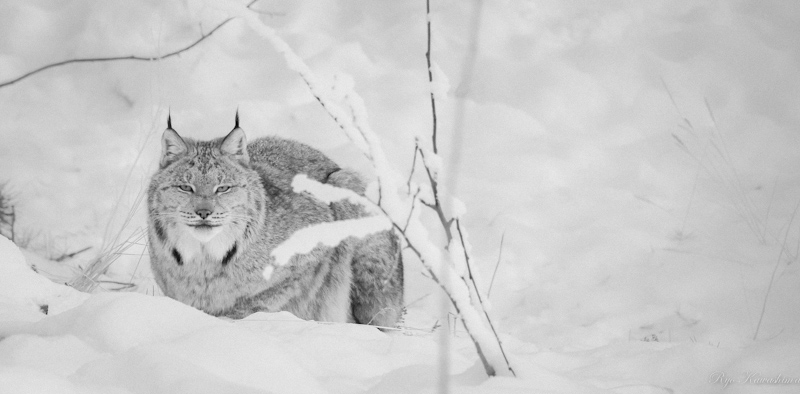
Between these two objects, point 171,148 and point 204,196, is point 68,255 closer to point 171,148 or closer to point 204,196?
point 171,148

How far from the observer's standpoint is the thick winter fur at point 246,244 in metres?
3.62

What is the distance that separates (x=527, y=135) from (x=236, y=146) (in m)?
2.19

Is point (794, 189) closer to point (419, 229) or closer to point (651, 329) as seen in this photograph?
point (651, 329)

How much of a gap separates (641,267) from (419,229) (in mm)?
2779

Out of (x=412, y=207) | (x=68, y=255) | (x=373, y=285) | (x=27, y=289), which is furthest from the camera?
(x=68, y=255)

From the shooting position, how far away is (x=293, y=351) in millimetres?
1998

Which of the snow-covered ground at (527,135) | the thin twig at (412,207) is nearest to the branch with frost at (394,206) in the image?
the thin twig at (412,207)

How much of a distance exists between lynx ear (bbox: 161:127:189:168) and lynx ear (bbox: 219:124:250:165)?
173mm

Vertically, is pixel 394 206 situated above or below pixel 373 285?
above

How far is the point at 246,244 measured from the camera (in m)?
3.76

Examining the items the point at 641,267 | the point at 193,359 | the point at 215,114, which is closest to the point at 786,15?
the point at 641,267

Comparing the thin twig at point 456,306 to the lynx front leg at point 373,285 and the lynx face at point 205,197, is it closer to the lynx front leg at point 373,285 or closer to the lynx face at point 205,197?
the lynx face at point 205,197

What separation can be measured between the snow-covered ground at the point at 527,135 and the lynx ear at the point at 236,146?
2.42ft

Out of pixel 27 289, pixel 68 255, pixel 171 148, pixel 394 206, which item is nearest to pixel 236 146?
pixel 171 148
